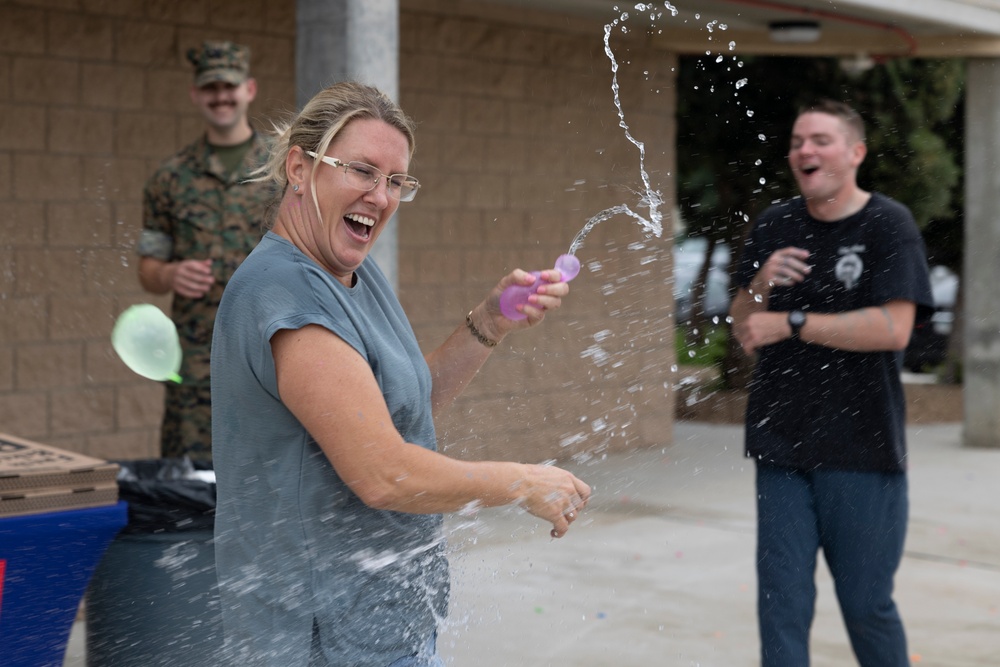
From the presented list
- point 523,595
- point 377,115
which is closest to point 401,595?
point 377,115

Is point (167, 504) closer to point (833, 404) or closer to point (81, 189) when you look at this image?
point (833, 404)

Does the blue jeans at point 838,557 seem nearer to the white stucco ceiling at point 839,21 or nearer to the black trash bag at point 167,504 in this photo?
the black trash bag at point 167,504

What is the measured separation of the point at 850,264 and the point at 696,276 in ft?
51.2

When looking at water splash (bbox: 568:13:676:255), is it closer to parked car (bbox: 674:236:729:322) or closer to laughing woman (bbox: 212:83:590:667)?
laughing woman (bbox: 212:83:590:667)

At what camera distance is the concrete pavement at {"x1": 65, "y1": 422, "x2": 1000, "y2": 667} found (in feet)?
15.8

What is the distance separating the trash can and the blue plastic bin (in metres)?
0.17

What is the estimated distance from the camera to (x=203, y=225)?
4.71 m

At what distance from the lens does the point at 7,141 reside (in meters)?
5.95

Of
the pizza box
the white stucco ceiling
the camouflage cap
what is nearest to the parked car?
the white stucco ceiling

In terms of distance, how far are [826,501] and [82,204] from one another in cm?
406

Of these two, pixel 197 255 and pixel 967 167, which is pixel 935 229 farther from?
pixel 197 255

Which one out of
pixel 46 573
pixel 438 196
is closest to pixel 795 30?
pixel 438 196

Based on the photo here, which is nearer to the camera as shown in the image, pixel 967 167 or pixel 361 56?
pixel 361 56

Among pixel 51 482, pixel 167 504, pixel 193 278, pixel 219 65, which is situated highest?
pixel 219 65
